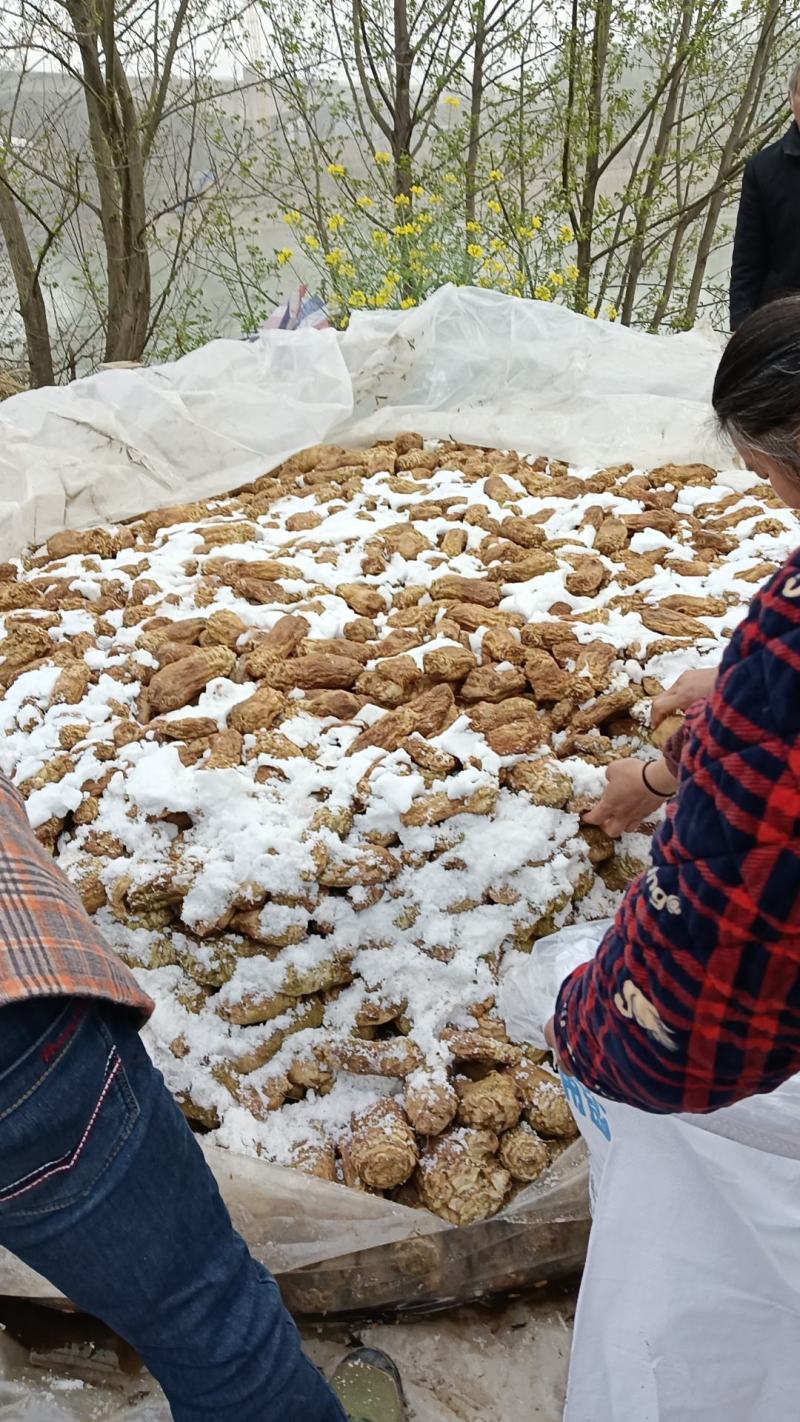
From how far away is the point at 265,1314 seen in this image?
0.75 m

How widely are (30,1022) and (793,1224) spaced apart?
726 mm

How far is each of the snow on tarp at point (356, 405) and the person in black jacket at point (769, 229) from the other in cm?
18

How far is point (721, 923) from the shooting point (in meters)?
0.45

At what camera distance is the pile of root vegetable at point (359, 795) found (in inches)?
43.1

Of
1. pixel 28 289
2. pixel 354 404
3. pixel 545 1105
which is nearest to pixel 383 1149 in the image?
pixel 545 1105

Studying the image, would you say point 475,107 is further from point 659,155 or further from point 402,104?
point 659,155

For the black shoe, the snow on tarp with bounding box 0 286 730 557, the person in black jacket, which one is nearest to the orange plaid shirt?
the black shoe

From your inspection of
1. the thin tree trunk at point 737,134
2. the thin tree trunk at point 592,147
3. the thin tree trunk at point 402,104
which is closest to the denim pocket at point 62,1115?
the thin tree trunk at point 402,104

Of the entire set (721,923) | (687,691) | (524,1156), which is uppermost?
(721,923)

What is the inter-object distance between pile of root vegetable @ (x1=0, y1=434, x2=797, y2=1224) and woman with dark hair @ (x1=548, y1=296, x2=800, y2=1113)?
1.81 ft

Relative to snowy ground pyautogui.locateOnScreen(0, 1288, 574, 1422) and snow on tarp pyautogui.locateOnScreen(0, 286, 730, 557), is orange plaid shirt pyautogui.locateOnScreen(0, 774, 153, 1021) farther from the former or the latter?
snow on tarp pyautogui.locateOnScreen(0, 286, 730, 557)

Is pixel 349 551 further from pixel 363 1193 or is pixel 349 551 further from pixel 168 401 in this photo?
pixel 363 1193

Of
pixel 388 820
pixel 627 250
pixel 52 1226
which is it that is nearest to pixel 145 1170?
pixel 52 1226

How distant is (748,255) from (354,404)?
972 mm
